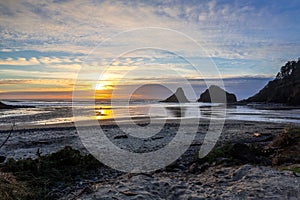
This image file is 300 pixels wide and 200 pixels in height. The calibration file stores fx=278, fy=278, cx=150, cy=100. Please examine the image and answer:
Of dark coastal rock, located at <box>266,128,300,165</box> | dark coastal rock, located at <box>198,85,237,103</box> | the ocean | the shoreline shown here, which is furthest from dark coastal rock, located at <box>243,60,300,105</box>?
the shoreline

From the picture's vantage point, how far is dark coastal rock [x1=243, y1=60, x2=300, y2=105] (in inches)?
2433

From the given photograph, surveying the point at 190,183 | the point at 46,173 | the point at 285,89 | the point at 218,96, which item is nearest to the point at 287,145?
the point at 190,183

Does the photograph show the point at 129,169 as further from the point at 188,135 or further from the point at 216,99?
the point at 216,99

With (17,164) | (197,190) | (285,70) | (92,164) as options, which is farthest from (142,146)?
(285,70)

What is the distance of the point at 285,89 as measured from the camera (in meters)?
69.9

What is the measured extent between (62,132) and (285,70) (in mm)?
86091

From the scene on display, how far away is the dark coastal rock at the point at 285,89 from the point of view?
6181cm

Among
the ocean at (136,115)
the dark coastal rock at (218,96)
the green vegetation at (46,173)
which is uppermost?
the dark coastal rock at (218,96)

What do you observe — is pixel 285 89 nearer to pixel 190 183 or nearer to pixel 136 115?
pixel 136 115

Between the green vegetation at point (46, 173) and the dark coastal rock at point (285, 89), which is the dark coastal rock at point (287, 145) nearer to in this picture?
the green vegetation at point (46, 173)

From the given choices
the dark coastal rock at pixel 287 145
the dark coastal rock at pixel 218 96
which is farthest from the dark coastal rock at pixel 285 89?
the dark coastal rock at pixel 287 145

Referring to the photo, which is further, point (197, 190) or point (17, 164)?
point (17, 164)

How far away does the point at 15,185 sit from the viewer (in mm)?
6125

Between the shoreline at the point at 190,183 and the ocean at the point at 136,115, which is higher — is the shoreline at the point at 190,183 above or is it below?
below
